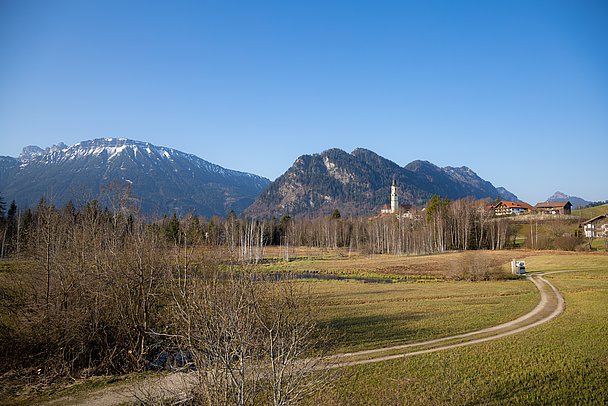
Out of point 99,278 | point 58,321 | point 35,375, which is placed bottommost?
point 35,375

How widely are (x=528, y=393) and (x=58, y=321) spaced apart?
810 inches

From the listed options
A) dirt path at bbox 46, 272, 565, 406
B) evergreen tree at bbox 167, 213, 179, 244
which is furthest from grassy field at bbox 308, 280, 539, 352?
evergreen tree at bbox 167, 213, 179, 244

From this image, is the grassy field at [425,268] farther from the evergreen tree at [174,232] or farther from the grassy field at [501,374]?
the grassy field at [501,374]

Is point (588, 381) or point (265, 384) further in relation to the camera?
point (588, 381)

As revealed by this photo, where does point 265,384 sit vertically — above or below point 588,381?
above

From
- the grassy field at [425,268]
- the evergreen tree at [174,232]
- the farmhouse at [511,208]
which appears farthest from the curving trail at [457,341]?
the farmhouse at [511,208]

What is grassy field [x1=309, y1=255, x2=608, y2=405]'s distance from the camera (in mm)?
14203

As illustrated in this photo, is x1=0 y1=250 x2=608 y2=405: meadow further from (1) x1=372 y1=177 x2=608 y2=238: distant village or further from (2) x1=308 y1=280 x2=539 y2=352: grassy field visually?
(1) x1=372 y1=177 x2=608 y2=238: distant village

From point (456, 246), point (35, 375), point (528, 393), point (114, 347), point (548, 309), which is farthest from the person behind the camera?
point (456, 246)

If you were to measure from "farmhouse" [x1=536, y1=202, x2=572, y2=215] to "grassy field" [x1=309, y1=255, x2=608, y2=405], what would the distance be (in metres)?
148

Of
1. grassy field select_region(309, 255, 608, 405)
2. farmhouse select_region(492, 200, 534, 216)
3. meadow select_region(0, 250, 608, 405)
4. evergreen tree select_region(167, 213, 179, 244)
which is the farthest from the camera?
farmhouse select_region(492, 200, 534, 216)

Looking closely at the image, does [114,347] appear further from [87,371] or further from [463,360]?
[463,360]

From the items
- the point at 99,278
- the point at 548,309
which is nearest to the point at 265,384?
the point at 99,278

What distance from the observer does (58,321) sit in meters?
18.8
